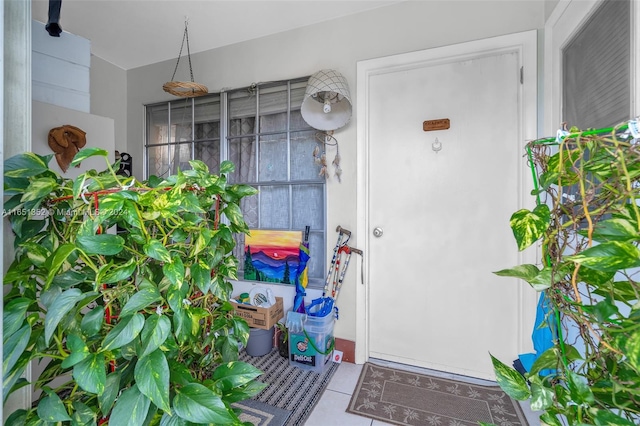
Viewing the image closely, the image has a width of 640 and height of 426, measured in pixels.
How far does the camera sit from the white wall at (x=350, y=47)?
6.13 feet

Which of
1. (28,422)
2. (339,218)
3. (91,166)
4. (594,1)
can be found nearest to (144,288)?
(28,422)

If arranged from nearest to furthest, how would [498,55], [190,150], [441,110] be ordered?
[498,55] → [441,110] → [190,150]

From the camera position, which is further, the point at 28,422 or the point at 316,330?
the point at 316,330

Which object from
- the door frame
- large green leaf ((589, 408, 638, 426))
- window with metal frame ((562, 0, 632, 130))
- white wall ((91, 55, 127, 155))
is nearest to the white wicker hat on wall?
the door frame

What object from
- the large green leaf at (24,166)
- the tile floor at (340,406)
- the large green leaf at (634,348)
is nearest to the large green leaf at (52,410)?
the large green leaf at (24,166)

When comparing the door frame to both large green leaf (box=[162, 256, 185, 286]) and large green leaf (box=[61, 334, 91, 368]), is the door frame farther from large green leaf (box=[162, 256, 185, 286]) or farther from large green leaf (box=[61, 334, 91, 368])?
large green leaf (box=[61, 334, 91, 368])

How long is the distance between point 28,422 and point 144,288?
388 millimetres

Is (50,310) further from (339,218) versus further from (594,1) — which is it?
(594,1)

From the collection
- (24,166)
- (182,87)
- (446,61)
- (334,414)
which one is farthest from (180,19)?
(334,414)

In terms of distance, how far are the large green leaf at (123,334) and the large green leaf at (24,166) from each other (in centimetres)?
43

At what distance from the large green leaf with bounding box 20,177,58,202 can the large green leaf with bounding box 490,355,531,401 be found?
1.00 meters

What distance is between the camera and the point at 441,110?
1.99 meters

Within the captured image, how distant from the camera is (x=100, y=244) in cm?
59

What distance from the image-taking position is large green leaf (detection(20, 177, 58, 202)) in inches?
25.3
